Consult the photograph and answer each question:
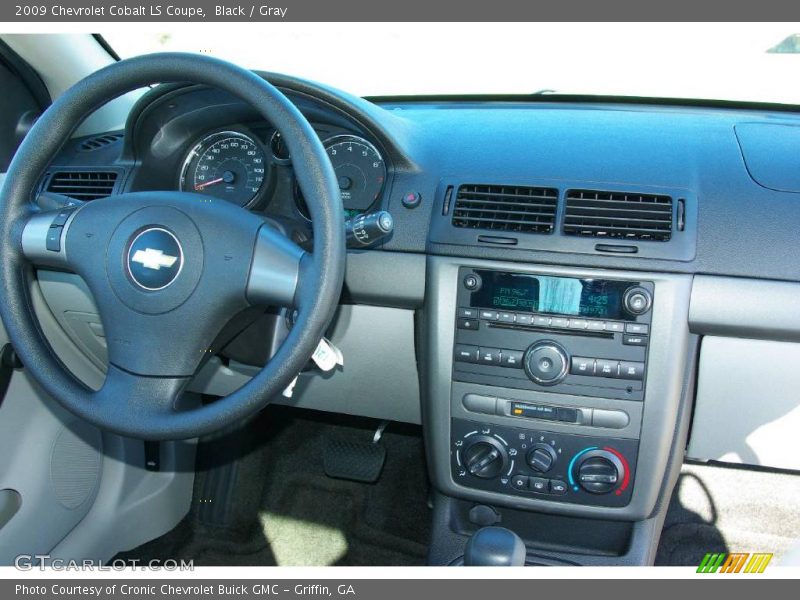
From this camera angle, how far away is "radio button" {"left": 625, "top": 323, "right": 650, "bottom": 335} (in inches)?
59.7

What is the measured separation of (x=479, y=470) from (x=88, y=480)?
1.28 metres

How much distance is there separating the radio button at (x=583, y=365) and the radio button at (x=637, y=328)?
10 cm

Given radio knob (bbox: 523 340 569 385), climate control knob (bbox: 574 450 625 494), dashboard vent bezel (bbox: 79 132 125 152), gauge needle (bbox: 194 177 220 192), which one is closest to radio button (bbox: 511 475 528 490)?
climate control knob (bbox: 574 450 625 494)

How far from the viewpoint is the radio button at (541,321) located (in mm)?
1551

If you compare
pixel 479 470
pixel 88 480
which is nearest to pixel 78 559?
pixel 88 480

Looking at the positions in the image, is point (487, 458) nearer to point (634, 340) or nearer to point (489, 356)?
point (489, 356)

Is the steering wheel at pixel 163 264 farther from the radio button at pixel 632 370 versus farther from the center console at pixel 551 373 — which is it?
the radio button at pixel 632 370

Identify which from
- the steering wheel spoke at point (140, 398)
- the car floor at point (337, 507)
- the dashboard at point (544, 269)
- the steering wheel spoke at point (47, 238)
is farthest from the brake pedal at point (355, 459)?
the steering wheel spoke at point (47, 238)

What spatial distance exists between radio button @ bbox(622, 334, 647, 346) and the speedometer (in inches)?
36.8

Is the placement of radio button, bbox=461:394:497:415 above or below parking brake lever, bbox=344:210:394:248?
below

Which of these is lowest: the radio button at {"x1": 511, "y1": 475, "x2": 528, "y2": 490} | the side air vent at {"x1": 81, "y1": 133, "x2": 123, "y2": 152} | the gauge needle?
the radio button at {"x1": 511, "y1": 475, "x2": 528, "y2": 490}

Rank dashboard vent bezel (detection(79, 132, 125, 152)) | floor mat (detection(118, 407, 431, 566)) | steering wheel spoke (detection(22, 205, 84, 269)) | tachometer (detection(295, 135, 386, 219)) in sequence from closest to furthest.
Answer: steering wheel spoke (detection(22, 205, 84, 269)) → tachometer (detection(295, 135, 386, 219)) → dashboard vent bezel (detection(79, 132, 125, 152)) → floor mat (detection(118, 407, 431, 566))

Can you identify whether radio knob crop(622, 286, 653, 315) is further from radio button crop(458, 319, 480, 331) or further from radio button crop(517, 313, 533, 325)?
radio button crop(458, 319, 480, 331)

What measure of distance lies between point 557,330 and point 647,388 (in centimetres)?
24
